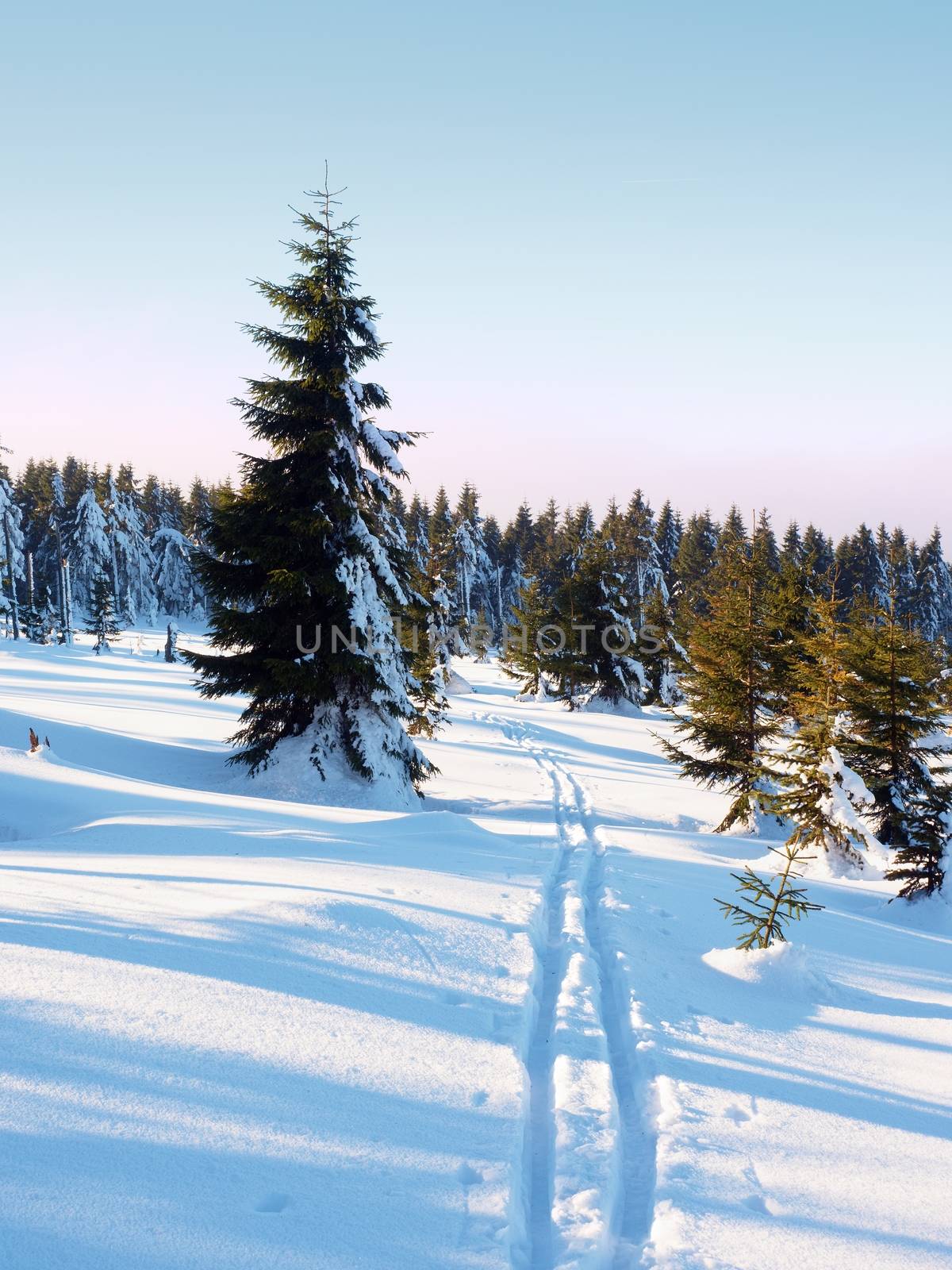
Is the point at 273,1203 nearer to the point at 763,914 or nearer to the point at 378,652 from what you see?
the point at 763,914

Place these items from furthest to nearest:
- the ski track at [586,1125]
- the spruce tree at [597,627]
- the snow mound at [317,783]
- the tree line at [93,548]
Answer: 1. the tree line at [93,548]
2. the spruce tree at [597,627]
3. the snow mound at [317,783]
4. the ski track at [586,1125]

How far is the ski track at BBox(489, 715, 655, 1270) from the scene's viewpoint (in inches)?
136

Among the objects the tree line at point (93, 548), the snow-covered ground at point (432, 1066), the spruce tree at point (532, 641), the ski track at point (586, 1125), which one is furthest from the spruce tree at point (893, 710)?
the tree line at point (93, 548)

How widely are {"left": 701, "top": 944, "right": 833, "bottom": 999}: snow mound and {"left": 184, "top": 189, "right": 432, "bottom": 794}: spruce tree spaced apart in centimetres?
920

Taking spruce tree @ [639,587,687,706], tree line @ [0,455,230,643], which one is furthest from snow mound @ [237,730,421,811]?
tree line @ [0,455,230,643]

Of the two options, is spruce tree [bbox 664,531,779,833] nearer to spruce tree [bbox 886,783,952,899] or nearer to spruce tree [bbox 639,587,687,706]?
spruce tree [bbox 886,783,952,899]

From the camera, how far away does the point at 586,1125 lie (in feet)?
14.0

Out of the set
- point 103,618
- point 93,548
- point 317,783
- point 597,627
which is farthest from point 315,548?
point 93,548

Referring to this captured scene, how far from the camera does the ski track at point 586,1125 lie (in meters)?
3.45

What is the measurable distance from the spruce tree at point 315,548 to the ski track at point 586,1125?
8.04 metres

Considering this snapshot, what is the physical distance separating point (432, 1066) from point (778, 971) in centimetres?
377

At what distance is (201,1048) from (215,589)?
38.6ft

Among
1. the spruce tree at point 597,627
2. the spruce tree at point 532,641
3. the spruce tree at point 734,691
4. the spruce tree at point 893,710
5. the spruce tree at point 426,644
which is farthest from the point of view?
the spruce tree at point 532,641

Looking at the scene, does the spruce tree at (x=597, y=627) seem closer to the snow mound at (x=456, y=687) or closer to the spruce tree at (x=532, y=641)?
the spruce tree at (x=532, y=641)
